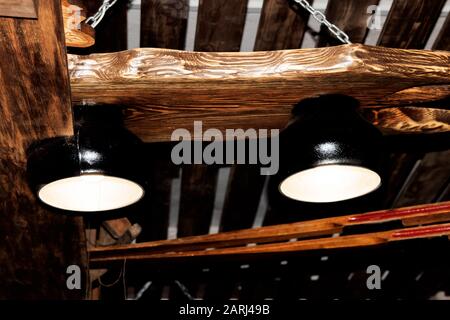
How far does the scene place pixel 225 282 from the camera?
226 inches

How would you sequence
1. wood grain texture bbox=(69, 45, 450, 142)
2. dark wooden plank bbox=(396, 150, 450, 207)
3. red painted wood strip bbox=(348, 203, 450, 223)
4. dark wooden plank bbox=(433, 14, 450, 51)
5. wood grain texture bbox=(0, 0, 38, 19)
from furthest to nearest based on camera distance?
dark wooden plank bbox=(396, 150, 450, 207) → dark wooden plank bbox=(433, 14, 450, 51) → red painted wood strip bbox=(348, 203, 450, 223) → wood grain texture bbox=(69, 45, 450, 142) → wood grain texture bbox=(0, 0, 38, 19)

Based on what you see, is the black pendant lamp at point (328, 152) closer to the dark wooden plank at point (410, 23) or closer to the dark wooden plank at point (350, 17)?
the dark wooden plank at point (350, 17)

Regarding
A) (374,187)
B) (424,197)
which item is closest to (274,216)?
(424,197)

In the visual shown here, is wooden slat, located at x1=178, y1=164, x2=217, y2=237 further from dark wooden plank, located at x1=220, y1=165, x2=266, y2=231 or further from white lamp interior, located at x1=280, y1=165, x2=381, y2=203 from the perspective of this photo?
white lamp interior, located at x1=280, y1=165, x2=381, y2=203

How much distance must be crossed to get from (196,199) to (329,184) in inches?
86.4

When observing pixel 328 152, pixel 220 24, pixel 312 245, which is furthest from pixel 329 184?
pixel 220 24

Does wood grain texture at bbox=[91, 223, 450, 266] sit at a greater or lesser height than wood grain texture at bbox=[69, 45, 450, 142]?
lesser

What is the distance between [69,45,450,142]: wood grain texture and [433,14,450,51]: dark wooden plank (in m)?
0.84

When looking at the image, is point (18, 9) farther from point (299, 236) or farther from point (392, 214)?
point (392, 214)

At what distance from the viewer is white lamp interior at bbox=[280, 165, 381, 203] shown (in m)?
2.19

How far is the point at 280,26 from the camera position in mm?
2879

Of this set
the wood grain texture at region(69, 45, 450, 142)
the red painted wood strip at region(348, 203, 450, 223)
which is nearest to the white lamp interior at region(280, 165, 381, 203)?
the wood grain texture at region(69, 45, 450, 142)
